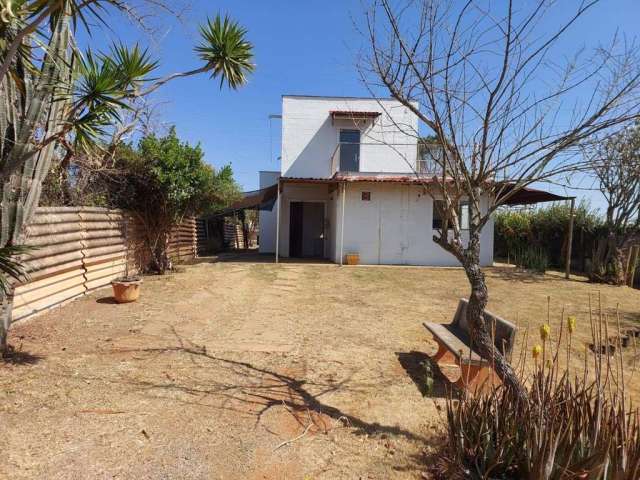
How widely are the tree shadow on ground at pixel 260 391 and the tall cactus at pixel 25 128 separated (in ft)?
6.74

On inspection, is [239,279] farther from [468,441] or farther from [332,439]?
[468,441]

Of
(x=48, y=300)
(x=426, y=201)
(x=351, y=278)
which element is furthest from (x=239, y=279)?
(x=426, y=201)

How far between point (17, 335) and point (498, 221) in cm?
1874

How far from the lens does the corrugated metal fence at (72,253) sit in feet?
18.3

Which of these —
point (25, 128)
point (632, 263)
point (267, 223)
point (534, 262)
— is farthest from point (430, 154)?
point (267, 223)

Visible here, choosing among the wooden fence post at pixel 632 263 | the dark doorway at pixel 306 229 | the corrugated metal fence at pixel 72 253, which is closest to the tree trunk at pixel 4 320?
the corrugated metal fence at pixel 72 253

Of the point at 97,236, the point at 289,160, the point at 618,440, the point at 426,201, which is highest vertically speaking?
the point at 289,160

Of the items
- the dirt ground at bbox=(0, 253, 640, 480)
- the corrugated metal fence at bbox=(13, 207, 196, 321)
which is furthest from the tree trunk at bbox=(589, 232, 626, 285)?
the corrugated metal fence at bbox=(13, 207, 196, 321)

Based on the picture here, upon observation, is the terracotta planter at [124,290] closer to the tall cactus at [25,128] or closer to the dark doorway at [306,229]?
the tall cactus at [25,128]

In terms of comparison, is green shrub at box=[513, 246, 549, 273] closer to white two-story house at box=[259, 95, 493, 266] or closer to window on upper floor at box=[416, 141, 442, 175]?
white two-story house at box=[259, 95, 493, 266]

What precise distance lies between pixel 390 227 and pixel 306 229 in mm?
4668

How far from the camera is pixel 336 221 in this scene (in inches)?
556

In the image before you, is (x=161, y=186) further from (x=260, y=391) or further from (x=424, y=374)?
(x=424, y=374)

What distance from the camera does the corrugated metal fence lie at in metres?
5.57
